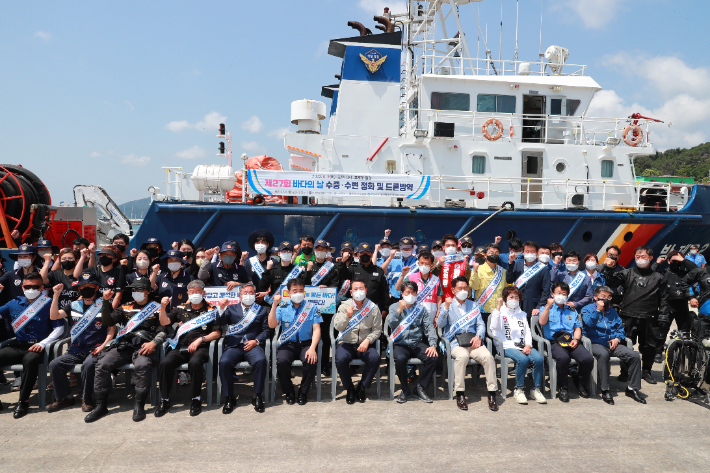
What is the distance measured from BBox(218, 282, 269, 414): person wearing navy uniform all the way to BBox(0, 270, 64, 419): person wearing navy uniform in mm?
1821

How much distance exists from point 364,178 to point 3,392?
20.9ft

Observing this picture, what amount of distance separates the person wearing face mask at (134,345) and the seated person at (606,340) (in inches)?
186

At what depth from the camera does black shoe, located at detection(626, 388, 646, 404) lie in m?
5.03

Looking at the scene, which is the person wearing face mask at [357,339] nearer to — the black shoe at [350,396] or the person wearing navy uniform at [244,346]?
the black shoe at [350,396]

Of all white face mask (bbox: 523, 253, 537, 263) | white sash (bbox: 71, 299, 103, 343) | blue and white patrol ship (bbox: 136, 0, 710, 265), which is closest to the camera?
white sash (bbox: 71, 299, 103, 343)

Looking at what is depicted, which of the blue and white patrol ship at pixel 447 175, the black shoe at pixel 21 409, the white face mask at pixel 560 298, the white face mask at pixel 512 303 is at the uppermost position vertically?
the blue and white patrol ship at pixel 447 175

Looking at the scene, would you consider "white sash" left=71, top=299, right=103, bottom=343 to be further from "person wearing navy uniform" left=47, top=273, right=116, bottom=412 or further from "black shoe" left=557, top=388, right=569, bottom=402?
"black shoe" left=557, top=388, right=569, bottom=402

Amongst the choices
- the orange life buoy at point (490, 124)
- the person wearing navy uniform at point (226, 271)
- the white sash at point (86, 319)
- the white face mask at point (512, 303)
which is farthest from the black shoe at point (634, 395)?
the orange life buoy at point (490, 124)

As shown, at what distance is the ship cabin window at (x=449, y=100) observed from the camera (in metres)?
10.7

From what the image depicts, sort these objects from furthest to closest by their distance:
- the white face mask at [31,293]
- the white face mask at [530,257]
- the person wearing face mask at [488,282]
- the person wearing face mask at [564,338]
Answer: the white face mask at [530,257] < the person wearing face mask at [488,282] < the person wearing face mask at [564,338] < the white face mask at [31,293]

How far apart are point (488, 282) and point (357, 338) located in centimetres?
187

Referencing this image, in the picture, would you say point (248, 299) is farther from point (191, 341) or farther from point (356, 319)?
point (356, 319)

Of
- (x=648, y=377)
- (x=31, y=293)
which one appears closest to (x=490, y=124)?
(x=648, y=377)

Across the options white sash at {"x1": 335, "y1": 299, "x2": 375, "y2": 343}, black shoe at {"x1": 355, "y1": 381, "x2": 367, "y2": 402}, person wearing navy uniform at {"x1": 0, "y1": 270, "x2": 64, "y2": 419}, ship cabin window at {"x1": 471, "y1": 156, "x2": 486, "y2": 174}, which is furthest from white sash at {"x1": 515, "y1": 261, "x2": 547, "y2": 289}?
person wearing navy uniform at {"x1": 0, "y1": 270, "x2": 64, "y2": 419}
